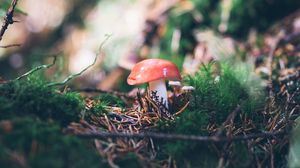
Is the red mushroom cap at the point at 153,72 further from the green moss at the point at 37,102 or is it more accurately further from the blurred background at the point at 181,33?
the blurred background at the point at 181,33

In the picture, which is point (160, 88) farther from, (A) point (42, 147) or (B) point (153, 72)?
(A) point (42, 147)

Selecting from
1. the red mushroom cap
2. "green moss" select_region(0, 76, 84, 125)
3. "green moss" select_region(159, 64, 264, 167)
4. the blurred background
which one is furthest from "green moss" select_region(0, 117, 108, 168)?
the blurred background

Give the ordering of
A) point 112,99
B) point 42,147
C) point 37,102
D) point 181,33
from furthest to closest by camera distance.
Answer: point 181,33, point 112,99, point 37,102, point 42,147

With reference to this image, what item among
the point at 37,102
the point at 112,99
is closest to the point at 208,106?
the point at 112,99

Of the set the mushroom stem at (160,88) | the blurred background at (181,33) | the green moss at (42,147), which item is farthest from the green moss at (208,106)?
the blurred background at (181,33)

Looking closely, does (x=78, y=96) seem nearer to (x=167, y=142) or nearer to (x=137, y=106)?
(x=137, y=106)
